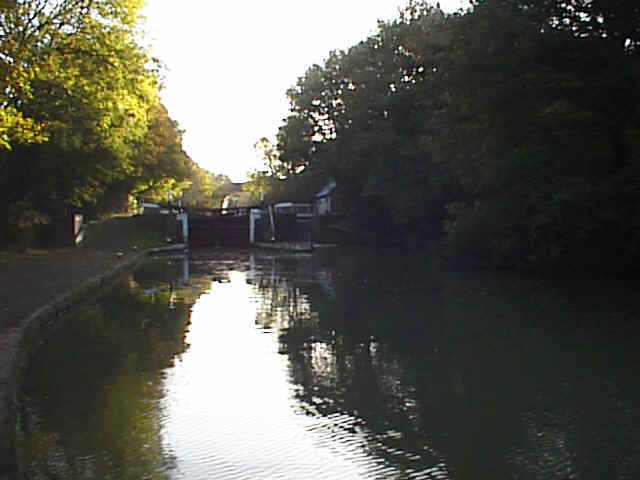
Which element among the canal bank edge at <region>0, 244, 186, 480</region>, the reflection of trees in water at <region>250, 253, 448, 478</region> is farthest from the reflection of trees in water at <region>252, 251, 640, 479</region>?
the canal bank edge at <region>0, 244, 186, 480</region>

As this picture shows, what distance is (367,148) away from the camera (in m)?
34.5

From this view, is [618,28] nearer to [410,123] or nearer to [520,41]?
[520,41]

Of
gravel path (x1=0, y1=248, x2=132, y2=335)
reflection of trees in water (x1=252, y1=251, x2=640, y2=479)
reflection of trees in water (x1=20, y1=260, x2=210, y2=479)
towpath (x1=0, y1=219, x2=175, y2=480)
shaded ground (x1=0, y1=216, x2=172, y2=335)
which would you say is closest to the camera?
reflection of trees in water (x1=20, y1=260, x2=210, y2=479)

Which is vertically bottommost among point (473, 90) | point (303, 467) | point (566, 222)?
point (303, 467)

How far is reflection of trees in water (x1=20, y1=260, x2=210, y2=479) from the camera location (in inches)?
187

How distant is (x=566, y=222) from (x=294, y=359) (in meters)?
10.0

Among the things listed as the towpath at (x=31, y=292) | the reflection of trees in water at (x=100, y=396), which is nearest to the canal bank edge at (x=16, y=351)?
the towpath at (x=31, y=292)

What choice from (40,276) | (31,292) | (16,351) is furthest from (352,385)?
(40,276)

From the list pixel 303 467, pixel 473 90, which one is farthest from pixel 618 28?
pixel 303 467

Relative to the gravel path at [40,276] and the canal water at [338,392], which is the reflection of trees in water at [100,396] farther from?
the gravel path at [40,276]

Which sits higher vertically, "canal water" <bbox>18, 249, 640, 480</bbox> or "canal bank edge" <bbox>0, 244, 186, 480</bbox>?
"canal bank edge" <bbox>0, 244, 186, 480</bbox>

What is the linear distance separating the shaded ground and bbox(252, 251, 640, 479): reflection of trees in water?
131 inches

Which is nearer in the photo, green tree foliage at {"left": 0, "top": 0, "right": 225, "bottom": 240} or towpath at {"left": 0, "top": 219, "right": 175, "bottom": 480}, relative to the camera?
towpath at {"left": 0, "top": 219, "right": 175, "bottom": 480}

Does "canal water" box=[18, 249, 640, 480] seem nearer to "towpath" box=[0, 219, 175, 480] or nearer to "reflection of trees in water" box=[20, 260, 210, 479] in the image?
"reflection of trees in water" box=[20, 260, 210, 479]
